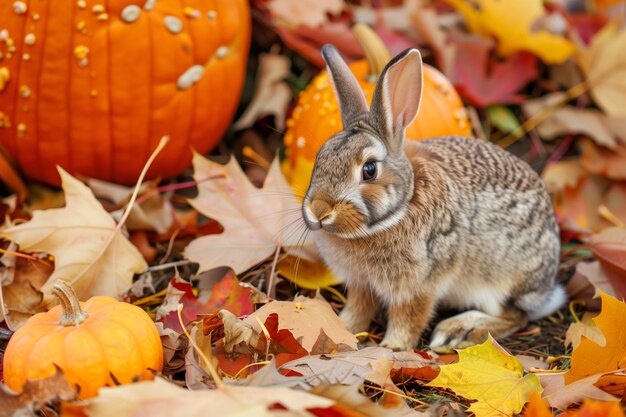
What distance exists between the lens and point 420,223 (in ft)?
9.37

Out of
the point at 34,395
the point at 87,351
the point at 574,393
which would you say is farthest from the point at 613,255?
the point at 34,395

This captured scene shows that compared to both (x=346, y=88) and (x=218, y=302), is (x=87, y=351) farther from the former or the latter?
(x=346, y=88)

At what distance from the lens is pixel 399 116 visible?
2.72 m

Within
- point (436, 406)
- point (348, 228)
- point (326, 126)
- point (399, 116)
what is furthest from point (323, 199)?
point (326, 126)

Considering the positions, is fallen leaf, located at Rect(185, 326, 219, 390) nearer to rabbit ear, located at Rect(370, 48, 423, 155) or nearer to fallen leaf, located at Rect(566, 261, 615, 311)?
rabbit ear, located at Rect(370, 48, 423, 155)

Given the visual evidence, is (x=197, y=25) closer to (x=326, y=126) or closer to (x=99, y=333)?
(x=326, y=126)

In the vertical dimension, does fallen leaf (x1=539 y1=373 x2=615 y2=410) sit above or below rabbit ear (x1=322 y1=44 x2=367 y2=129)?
below

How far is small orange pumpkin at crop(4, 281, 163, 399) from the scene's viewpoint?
230cm

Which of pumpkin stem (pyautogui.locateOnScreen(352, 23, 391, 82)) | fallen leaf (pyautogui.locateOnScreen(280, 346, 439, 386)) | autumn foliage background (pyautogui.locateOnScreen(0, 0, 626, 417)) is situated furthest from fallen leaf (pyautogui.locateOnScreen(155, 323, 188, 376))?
pumpkin stem (pyautogui.locateOnScreen(352, 23, 391, 82))

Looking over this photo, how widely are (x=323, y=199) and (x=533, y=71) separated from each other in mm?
2435

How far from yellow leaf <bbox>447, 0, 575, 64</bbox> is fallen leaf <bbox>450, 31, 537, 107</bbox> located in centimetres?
8

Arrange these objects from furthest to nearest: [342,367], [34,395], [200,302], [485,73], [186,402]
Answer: [485,73] < [200,302] < [342,367] < [34,395] < [186,402]

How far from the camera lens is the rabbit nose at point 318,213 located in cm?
256

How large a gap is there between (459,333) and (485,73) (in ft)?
6.27
